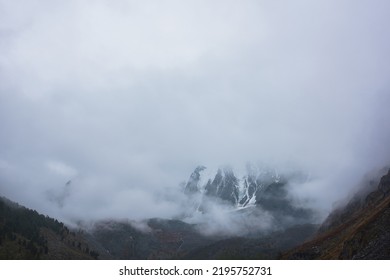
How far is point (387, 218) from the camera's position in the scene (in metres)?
147
